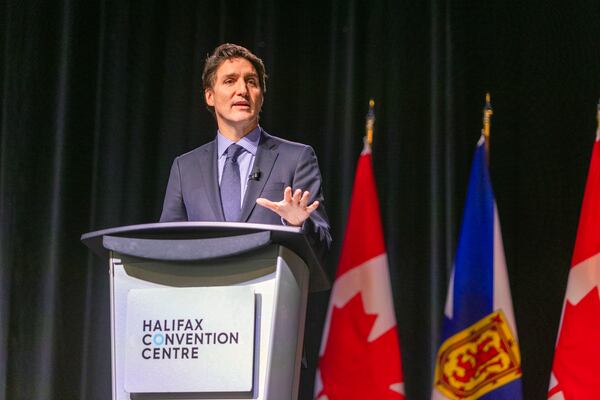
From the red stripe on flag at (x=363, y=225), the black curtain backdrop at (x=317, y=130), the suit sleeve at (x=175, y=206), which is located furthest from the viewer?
the black curtain backdrop at (x=317, y=130)

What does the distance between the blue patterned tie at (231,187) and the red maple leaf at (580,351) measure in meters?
1.30

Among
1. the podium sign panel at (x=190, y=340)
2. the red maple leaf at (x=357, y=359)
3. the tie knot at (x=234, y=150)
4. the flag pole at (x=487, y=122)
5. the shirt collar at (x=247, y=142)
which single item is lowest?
the red maple leaf at (x=357, y=359)

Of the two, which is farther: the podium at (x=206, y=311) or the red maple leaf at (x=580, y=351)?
the red maple leaf at (x=580, y=351)

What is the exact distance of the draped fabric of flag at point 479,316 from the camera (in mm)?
3041

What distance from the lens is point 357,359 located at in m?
3.09

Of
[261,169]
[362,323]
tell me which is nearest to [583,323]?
[362,323]

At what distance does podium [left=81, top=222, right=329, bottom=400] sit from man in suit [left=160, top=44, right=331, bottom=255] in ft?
1.22

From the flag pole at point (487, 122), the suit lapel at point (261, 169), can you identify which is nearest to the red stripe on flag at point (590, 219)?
the flag pole at point (487, 122)

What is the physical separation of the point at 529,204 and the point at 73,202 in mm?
1901

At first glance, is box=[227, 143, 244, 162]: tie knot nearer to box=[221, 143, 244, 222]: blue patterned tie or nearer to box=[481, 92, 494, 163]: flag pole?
box=[221, 143, 244, 222]: blue patterned tie

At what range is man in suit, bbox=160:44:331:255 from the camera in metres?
2.47

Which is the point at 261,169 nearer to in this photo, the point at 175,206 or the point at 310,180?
the point at 310,180

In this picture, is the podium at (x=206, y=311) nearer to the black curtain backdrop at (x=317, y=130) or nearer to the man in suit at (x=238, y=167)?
the man in suit at (x=238, y=167)

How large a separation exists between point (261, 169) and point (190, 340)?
0.74 m
